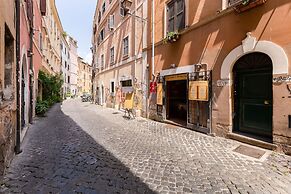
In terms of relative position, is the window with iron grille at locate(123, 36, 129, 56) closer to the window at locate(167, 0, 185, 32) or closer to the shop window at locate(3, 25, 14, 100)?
the window at locate(167, 0, 185, 32)

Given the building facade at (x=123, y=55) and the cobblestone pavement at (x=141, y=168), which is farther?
the building facade at (x=123, y=55)

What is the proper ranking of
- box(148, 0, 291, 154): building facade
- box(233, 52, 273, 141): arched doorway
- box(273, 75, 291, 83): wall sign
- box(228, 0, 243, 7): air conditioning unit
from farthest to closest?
box(228, 0, 243, 7): air conditioning unit < box(233, 52, 273, 141): arched doorway < box(148, 0, 291, 154): building facade < box(273, 75, 291, 83): wall sign

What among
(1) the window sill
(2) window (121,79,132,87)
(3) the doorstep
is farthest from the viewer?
(2) window (121,79,132,87)

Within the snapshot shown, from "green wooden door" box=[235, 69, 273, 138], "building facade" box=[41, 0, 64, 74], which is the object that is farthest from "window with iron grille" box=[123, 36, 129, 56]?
"green wooden door" box=[235, 69, 273, 138]

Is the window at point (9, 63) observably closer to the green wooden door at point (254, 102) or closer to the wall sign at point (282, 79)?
the green wooden door at point (254, 102)

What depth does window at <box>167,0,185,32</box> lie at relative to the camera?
7.94 meters

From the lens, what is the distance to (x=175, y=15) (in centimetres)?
830

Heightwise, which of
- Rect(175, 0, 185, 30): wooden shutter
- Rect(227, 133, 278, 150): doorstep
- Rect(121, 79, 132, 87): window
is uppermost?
Rect(175, 0, 185, 30): wooden shutter

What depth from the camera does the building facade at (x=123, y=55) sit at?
11.0 metres

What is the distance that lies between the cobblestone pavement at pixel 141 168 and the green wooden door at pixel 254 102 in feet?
2.73

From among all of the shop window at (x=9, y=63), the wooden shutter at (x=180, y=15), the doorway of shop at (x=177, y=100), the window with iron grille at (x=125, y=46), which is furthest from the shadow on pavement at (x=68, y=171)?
the window with iron grille at (x=125, y=46)

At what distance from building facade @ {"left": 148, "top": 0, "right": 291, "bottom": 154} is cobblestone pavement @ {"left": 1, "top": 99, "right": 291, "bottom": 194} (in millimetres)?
818

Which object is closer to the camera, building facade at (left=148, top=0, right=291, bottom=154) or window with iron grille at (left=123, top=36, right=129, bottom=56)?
building facade at (left=148, top=0, right=291, bottom=154)

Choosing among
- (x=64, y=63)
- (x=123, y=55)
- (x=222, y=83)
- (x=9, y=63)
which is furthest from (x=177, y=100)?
(x=64, y=63)
